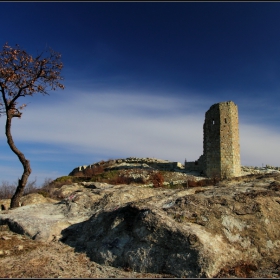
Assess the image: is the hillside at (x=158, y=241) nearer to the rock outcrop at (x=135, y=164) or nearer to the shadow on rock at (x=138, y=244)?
the shadow on rock at (x=138, y=244)

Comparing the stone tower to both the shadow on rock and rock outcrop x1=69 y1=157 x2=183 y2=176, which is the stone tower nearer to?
rock outcrop x1=69 y1=157 x2=183 y2=176

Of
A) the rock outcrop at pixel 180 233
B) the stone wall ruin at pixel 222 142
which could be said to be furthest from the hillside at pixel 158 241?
the stone wall ruin at pixel 222 142

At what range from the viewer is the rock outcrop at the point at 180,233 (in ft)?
12.6

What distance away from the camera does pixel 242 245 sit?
4145mm

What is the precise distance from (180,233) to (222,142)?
2796 centimetres

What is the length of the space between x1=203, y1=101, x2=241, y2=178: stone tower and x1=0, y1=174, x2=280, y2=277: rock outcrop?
82.9ft

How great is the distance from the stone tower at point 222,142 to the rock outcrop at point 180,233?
995 inches

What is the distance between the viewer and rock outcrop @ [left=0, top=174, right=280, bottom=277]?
3.85m

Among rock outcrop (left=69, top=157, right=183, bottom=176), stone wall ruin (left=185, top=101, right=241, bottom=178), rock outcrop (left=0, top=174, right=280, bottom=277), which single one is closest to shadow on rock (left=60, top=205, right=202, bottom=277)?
rock outcrop (left=0, top=174, right=280, bottom=277)

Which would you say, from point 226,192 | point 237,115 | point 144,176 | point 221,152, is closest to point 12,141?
point 226,192

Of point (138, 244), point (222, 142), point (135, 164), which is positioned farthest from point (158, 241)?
point (135, 164)

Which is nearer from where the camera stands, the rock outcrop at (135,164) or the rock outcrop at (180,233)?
the rock outcrop at (180,233)

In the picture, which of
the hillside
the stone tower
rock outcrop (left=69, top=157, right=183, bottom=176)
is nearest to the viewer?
the hillside

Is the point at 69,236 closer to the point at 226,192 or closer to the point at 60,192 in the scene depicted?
the point at 226,192
